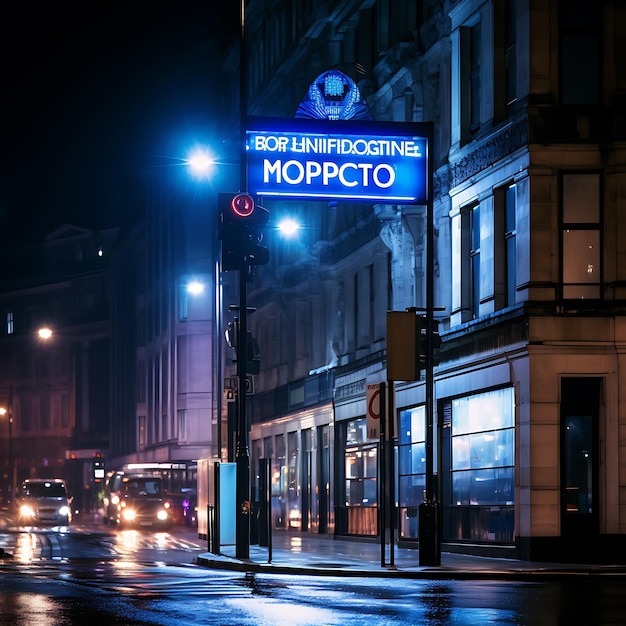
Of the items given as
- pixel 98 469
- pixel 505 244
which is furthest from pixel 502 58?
pixel 98 469

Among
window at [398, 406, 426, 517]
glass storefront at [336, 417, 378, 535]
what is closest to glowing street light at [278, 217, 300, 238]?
glass storefront at [336, 417, 378, 535]

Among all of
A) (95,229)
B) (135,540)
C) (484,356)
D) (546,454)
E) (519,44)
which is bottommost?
(135,540)

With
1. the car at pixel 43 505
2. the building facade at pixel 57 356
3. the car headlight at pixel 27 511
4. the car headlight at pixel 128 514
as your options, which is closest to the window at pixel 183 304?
the car at pixel 43 505

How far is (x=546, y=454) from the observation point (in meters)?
29.8

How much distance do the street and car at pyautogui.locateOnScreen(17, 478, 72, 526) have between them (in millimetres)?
33907

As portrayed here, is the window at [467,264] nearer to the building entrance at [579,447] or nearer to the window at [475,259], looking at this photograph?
the window at [475,259]

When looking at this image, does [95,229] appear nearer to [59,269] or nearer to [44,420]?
[59,269]

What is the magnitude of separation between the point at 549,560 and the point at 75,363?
95.0 metres

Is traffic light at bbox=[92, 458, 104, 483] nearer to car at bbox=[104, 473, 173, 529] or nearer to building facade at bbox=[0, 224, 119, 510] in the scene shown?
car at bbox=[104, 473, 173, 529]

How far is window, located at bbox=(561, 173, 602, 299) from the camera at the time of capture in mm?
30094

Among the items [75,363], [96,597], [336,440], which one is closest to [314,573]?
[96,597]

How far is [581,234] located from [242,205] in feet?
22.3

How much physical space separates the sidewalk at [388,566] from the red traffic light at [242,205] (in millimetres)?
6490

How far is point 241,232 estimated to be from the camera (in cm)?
2908
